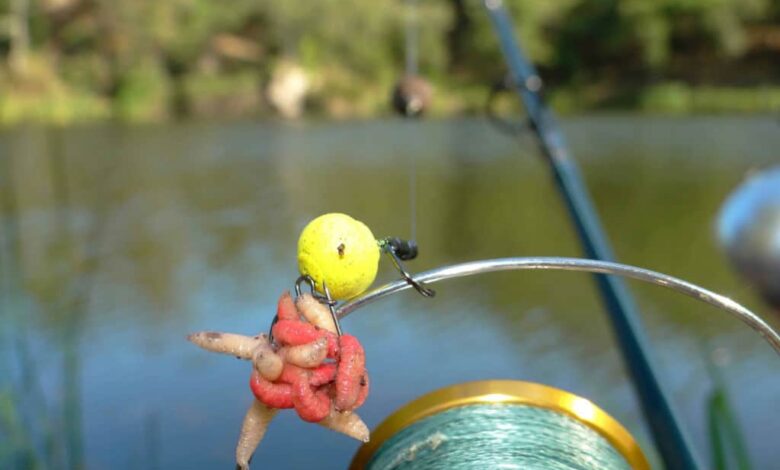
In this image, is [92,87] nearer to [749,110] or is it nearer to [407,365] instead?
[749,110]

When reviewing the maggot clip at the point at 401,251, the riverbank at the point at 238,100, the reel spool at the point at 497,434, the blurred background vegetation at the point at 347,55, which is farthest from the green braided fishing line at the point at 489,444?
the riverbank at the point at 238,100

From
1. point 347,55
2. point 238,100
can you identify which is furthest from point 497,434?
point 238,100

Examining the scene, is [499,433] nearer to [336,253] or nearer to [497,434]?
[497,434]

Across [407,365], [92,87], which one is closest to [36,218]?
[407,365]

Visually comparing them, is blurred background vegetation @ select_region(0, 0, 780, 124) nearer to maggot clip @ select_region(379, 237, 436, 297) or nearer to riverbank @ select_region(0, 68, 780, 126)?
riverbank @ select_region(0, 68, 780, 126)

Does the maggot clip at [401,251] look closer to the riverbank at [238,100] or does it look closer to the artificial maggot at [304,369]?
the artificial maggot at [304,369]
